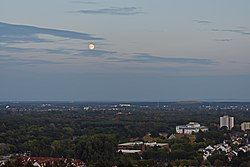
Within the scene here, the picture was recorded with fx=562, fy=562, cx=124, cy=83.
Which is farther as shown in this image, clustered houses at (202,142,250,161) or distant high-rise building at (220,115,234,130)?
distant high-rise building at (220,115,234,130)

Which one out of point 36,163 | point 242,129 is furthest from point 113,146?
point 242,129

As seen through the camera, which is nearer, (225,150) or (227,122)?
(225,150)

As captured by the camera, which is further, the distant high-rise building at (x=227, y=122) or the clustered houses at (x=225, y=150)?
the distant high-rise building at (x=227, y=122)

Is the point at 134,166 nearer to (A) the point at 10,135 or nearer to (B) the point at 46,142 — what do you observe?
(B) the point at 46,142

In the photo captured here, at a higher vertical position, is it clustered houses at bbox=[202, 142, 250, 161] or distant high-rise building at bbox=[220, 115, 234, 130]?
clustered houses at bbox=[202, 142, 250, 161]

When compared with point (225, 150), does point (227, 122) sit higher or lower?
lower

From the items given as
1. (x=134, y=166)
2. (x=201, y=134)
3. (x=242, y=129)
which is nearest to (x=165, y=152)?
(x=134, y=166)

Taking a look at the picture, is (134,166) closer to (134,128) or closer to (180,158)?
(180,158)

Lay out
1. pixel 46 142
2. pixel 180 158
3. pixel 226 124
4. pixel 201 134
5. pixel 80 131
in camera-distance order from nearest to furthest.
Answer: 1. pixel 180 158
2. pixel 46 142
3. pixel 201 134
4. pixel 80 131
5. pixel 226 124

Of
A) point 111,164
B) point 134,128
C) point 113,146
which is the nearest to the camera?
point 111,164

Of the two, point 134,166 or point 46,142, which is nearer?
point 134,166

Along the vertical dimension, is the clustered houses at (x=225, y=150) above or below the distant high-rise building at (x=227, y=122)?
above
